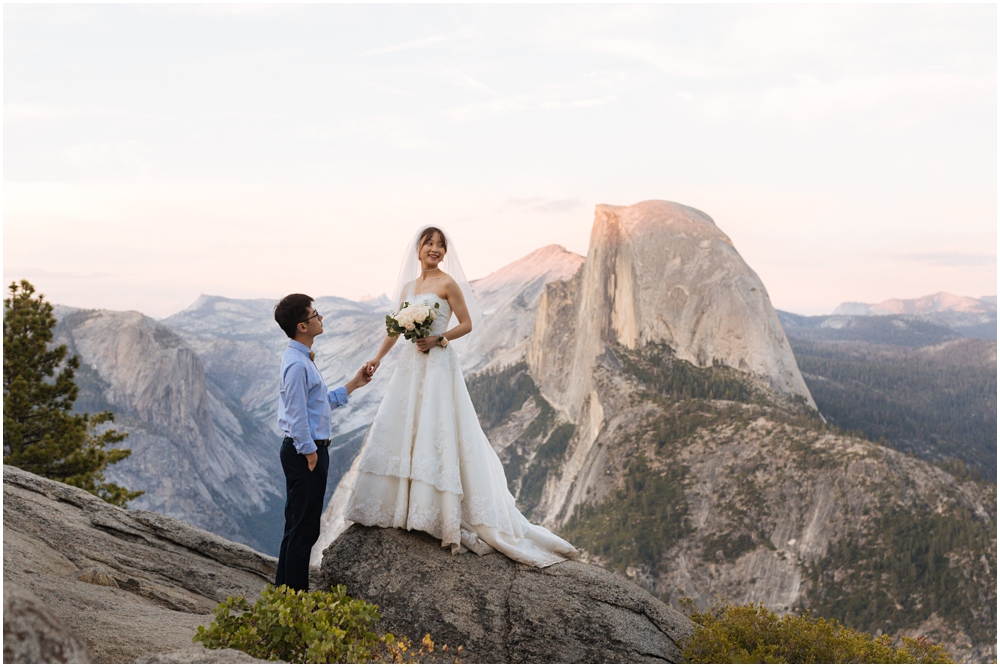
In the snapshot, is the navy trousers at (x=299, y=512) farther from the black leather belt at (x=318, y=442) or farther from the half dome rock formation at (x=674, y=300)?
the half dome rock formation at (x=674, y=300)

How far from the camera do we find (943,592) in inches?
2073

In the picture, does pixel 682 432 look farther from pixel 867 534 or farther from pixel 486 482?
pixel 486 482

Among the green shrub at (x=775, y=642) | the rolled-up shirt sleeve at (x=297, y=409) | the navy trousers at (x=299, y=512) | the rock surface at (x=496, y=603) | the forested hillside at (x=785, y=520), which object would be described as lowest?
the forested hillside at (x=785, y=520)

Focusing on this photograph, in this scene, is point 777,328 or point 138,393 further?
point 138,393

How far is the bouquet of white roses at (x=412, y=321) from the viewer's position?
8594 millimetres

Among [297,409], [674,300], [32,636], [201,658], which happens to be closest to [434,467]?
[297,409]

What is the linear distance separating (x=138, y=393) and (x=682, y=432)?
106 meters

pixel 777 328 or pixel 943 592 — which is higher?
pixel 777 328

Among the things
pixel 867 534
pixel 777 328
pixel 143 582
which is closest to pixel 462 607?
pixel 143 582

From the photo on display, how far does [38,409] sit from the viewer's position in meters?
24.8

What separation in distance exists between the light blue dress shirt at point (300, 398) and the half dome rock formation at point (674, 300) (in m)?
96.4

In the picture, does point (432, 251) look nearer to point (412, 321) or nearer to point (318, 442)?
point (412, 321)

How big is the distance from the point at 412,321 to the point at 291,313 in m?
1.51

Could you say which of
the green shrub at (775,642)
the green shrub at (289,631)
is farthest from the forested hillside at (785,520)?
the green shrub at (289,631)
